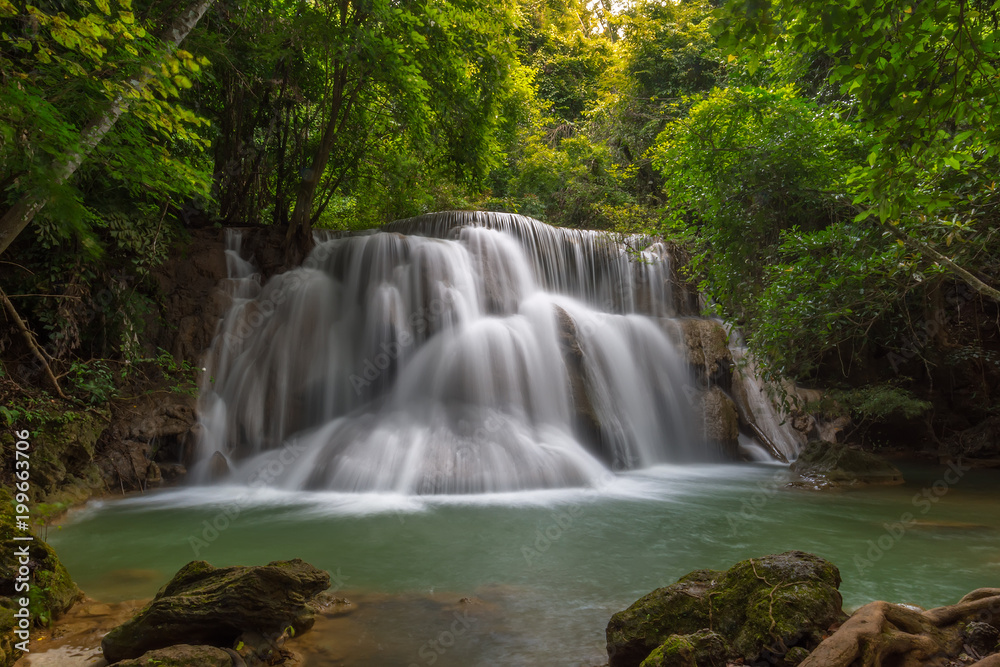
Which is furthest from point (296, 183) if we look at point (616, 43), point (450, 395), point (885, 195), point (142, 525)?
point (616, 43)

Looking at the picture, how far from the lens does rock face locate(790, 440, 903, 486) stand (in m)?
9.53

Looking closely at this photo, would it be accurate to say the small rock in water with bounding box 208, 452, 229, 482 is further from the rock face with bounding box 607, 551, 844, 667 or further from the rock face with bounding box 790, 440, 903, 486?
the rock face with bounding box 790, 440, 903, 486

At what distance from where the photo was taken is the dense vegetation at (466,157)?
401cm

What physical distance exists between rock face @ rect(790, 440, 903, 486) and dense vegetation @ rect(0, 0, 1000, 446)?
1371 millimetres

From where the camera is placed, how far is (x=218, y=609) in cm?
337

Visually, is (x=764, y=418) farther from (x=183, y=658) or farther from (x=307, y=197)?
(x=183, y=658)

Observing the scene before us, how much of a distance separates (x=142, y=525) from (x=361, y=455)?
10.2ft

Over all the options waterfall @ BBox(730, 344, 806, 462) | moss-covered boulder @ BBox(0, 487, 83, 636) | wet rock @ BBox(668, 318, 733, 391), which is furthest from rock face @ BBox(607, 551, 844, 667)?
wet rock @ BBox(668, 318, 733, 391)

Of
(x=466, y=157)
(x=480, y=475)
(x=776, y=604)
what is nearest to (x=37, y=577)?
(x=776, y=604)

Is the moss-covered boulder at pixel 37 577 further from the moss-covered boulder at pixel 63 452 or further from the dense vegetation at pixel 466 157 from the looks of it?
the moss-covered boulder at pixel 63 452

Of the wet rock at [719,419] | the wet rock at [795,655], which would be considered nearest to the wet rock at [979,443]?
the wet rock at [719,419]

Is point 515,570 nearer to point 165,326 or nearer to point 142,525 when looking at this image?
point 142,525

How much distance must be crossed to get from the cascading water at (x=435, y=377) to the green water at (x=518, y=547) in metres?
1.01

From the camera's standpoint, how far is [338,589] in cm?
464
